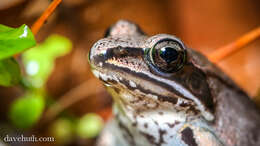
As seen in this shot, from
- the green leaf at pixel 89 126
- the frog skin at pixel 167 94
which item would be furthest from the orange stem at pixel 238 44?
the green leaf at pixel 89 126

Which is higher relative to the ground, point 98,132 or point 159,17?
point 159,17

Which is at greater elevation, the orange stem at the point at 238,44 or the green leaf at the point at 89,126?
the orange stem at the point at 238,44

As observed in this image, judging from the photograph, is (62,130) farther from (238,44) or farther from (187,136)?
(238,44)

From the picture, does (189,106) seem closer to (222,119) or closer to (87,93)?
(222,119)

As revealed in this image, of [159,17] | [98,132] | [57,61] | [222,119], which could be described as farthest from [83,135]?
[159,17]

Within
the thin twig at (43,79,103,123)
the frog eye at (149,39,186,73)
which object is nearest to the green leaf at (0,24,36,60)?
the frog eye at (149,39,186,73)

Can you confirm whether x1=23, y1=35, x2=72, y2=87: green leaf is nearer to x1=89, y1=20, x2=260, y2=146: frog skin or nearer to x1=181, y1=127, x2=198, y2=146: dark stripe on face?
x1=89, y1=20, x2=260, y2=146: frog skin

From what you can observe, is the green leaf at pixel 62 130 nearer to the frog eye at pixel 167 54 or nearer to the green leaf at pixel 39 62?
the green leaf at pixel 39 62
